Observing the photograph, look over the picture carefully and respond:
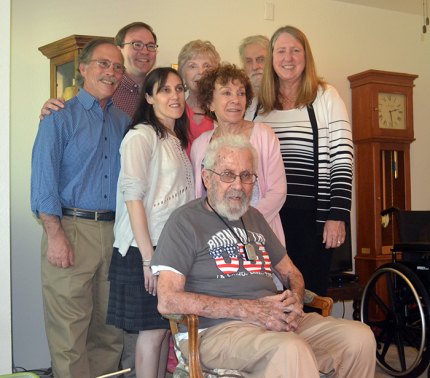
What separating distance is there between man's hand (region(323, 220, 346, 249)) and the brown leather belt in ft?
3.03

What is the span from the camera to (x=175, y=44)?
14.3 ft

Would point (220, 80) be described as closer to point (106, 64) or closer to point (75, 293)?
point (106, 64)

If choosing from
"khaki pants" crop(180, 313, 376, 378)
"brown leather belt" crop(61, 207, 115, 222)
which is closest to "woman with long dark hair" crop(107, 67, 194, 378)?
"brown leather belt" crop(61, 207, 115, 222)

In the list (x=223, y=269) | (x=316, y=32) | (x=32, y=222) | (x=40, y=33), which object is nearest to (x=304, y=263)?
(x=223, y=269)

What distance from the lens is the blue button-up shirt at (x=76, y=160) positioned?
2318mm

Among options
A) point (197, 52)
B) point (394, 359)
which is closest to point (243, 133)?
point (197, 52)

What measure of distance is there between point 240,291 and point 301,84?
1056 mm

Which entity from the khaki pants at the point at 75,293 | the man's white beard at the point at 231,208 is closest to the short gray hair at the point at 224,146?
the man's white beard at the point at 231,208

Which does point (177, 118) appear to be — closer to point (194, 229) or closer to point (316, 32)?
point (194, 229)

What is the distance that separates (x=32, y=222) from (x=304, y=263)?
6.97 feet

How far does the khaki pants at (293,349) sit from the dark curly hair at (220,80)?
1010mm

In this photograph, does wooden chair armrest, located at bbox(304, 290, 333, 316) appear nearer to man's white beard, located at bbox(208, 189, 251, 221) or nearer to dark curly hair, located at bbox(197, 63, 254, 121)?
man's white beard, located at bbox(208, 189, 251, 221)

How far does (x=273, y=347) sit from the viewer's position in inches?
68.0

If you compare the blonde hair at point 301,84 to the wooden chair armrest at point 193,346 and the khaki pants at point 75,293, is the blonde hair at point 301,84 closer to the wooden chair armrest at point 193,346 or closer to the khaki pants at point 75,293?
the khaki pants at point 75,293
